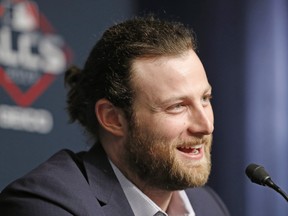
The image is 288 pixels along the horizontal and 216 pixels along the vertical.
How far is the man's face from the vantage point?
168 centimetres

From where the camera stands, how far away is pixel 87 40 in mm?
2605

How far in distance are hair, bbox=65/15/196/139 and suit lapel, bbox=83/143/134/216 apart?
13 cm

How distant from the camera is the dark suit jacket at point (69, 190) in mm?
1522

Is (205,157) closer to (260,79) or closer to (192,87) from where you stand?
(192,87)

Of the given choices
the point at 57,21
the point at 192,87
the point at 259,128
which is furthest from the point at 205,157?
the point at 259,128

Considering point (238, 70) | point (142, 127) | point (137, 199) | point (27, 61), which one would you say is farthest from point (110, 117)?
point (238, 70)

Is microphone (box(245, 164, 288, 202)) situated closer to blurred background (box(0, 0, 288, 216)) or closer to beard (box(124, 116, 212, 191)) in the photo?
beard (box(124, 116, 212, 191))

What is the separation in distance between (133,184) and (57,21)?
974 mm

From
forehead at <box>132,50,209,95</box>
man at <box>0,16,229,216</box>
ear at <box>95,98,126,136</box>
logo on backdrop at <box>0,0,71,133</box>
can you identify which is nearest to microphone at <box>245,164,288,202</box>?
man at <box>0,16,229,216</box>

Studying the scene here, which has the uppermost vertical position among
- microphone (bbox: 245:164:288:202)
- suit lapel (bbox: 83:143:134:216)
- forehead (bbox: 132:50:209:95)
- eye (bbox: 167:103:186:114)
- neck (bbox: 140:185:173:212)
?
forehead (bbox: 132:50:209:95)

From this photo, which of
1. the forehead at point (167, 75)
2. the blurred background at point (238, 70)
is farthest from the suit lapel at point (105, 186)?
the blurred background at point (238, 70)

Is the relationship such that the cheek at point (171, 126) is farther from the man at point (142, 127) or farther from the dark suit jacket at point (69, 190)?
the dark suit jacket at point (69, 190)

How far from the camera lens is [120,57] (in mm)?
1775

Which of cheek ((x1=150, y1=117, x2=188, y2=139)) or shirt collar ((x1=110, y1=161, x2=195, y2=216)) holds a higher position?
cheek ((x1=150, y1=117, x2=188, y2=139))
